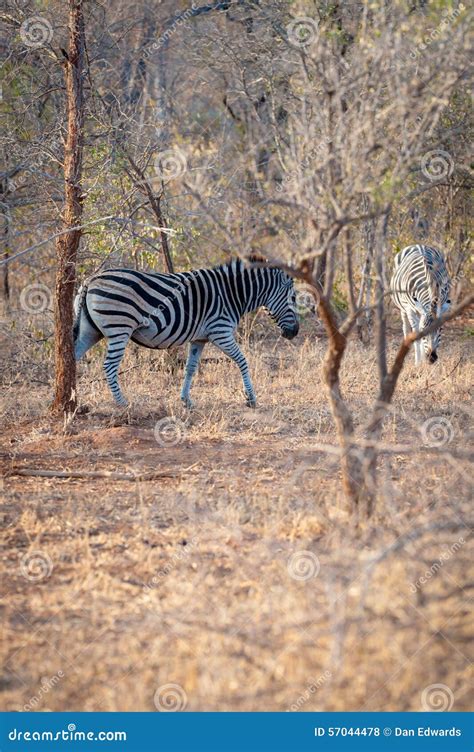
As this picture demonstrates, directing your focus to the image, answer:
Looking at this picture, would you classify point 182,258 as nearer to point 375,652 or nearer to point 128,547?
point 128,547

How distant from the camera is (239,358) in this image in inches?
378

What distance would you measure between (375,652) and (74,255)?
530 centimetres

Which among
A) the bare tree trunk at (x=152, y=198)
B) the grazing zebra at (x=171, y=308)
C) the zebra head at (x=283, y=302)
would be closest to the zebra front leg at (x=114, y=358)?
the grazing zebra at (x=171, y=308)

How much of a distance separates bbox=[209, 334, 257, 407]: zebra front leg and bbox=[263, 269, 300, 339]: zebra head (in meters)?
0.95

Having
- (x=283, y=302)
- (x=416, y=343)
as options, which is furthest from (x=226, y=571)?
(x=416, y=343)

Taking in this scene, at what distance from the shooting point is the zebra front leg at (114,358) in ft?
29.7

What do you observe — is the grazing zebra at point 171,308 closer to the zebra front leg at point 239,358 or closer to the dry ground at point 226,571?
the zebra front leg at point 239,358

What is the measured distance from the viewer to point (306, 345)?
12.5 metres

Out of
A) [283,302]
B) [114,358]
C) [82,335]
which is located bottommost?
[114,358]

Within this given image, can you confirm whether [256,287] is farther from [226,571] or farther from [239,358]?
[226,571]

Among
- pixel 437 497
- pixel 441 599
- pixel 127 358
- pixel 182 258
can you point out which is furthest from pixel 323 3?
pixel 441 599

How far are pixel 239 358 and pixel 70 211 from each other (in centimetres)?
251

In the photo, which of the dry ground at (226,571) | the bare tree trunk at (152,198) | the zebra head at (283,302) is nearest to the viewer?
the dry ground at (226,571)

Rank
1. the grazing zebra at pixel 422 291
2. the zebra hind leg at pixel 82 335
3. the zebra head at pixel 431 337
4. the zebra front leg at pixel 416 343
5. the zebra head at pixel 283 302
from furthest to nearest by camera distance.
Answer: the zebra front leg at pixel 416 343, the grazing zebra at pixel 422 291, the zebra head at pixel 431 337, the zebra head at pixel 283 302, the zebra hind leg at pixel 82 335
